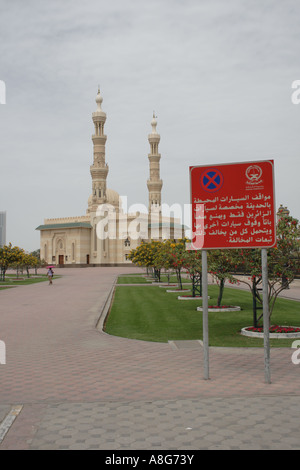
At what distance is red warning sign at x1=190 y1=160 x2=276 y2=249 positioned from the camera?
7859 mm

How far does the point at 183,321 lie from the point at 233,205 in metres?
7.10

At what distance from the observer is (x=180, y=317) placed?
50.3 ft

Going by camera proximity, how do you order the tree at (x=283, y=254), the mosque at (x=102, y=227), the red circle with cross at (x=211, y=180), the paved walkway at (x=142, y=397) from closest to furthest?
1. the paved walkway at (x=142, y=397)
2. the red circle with cross at (x=211, y=180)
3. the tree at (x=283, y=254)
4. the mosque at (x=102, y=227)

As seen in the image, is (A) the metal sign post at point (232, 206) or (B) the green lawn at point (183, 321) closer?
(A) the metal sign post at point (232, 206)

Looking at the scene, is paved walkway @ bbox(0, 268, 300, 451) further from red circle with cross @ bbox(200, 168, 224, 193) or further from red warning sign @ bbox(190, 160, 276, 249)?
red circle with cross @ bbox(200, 168, 224, 193)

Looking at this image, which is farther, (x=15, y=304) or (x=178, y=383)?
(x=15, y=304)

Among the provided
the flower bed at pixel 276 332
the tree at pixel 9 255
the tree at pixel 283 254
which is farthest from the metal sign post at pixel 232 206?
the tree at pixel 9 255

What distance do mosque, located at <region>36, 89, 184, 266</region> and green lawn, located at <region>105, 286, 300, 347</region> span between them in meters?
66.0

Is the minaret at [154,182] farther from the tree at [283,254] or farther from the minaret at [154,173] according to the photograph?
the tree at [283,254]

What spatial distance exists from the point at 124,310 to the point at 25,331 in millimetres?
5429

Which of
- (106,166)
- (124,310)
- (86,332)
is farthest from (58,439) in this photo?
(106,166)

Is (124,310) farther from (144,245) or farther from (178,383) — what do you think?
(144,245)

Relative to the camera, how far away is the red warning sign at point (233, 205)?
786cm

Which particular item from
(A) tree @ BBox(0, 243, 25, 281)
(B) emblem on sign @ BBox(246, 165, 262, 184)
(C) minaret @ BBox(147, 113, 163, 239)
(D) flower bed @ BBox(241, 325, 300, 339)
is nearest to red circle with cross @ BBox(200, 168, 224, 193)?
(B) emblem on sign @ BBox(246, 165, 262, 184)
